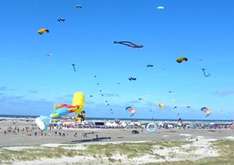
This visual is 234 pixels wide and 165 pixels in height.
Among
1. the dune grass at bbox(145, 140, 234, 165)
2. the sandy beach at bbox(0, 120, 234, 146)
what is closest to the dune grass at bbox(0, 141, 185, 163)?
the dune grass at bbox(145, 140, 234, 165)

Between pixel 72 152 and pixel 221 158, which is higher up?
pixel 72 152

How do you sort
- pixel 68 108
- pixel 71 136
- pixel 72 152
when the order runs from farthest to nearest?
1. pixel 71 136
2. pixel 68 108
3. pixel 72 152

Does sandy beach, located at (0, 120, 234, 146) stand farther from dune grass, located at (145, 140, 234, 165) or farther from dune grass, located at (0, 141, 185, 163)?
dune grass, located at (145, 140, 234, 165)

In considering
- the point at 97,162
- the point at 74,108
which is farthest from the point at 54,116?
the point at 97,162

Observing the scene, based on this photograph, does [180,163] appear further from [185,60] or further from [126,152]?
[185,60]

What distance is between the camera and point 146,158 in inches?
Result: 1855

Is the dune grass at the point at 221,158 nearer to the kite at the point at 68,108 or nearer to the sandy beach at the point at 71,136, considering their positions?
the sandy beach at the point at 71,136

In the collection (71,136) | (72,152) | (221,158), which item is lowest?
(221,158)

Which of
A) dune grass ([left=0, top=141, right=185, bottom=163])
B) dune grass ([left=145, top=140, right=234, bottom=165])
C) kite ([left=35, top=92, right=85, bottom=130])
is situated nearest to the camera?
dune grass ([left=0, top=141, right=185, bottom=163])

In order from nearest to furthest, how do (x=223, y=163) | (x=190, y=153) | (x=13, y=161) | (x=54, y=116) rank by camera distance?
1. (x=13, y=161)
2. (x=223, y=163)
3. (x=190, y=153)
4. (x=54, y=116)

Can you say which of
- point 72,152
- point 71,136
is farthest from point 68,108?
point 72,152

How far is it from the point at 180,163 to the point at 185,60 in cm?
1047

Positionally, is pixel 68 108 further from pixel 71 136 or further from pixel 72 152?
pixel 72 152

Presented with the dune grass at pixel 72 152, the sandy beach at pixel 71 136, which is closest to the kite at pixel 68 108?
the sandy beach at pixel 71 136
